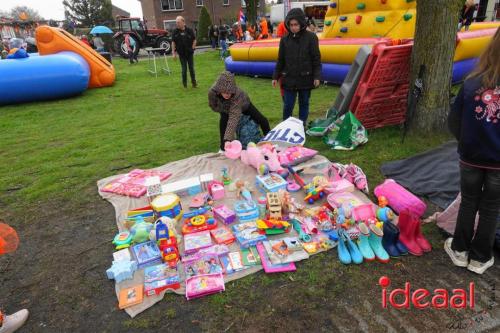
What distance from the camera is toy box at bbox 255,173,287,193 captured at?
11.3ft

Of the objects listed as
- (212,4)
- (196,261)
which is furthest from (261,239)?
(212,4)

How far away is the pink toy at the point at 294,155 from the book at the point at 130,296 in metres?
2.15

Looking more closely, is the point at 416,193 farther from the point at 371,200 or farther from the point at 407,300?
the point at 407,300

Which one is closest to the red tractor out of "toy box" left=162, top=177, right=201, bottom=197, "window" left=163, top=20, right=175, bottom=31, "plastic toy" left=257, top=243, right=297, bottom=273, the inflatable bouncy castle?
the inflatable bouncy castle

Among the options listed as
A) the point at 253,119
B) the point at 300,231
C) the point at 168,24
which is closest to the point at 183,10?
the point at 168,24

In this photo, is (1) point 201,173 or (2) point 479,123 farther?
(1) point 201,173

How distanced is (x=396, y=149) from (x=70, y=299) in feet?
12.6

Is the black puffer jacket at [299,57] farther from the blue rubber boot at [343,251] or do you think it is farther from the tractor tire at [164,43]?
the tractor tire at [164,43]

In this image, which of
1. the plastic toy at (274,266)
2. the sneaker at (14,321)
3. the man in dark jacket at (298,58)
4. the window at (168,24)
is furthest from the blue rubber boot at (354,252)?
the window at (168,24)

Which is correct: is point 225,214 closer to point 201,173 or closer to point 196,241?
point 196,241

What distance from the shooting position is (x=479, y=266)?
2264 millimetres

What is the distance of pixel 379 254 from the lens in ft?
8.11

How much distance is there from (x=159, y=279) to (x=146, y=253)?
34cm

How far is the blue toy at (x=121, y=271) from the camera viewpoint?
2.43 m
